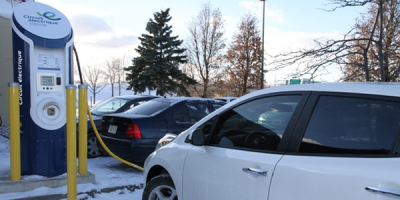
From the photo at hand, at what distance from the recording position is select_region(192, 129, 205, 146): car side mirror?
9.58 ft

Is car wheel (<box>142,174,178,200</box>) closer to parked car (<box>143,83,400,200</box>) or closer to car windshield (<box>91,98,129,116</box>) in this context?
→ parked car (<box>143,83,400,200</box>)

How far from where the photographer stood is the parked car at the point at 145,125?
5.77 m

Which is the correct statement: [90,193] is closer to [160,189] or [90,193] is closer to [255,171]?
[160,189]

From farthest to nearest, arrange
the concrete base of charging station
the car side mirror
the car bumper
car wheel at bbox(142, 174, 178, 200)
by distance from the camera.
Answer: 1. the car bumper
2. the concrete base of charging station
3. car wheel at bbox(142, 174, 178, 200)
4. the car side mirror

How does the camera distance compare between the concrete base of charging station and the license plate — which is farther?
the license plate

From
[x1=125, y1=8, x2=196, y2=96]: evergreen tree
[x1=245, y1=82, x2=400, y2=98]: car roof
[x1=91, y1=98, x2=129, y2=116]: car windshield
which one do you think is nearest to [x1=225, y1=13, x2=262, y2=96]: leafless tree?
[x1=125, y1=8, x2=196, y2=96]: evergreen tree

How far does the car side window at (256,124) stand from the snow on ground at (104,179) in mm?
2206

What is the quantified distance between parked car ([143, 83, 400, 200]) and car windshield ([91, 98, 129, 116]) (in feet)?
18.5

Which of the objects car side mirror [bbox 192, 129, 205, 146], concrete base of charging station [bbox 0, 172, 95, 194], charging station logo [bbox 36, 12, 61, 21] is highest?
charging station logo [bbox 36, 12, 61, 21]

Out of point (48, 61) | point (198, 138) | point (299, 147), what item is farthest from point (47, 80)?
point (299, 147)

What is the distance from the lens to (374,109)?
199cm

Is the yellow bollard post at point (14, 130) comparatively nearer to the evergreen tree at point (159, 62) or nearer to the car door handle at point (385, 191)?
the car door handle at point (385, 191)

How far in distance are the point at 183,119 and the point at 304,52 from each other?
2577 millimetres

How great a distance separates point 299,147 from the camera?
2.18 metres
